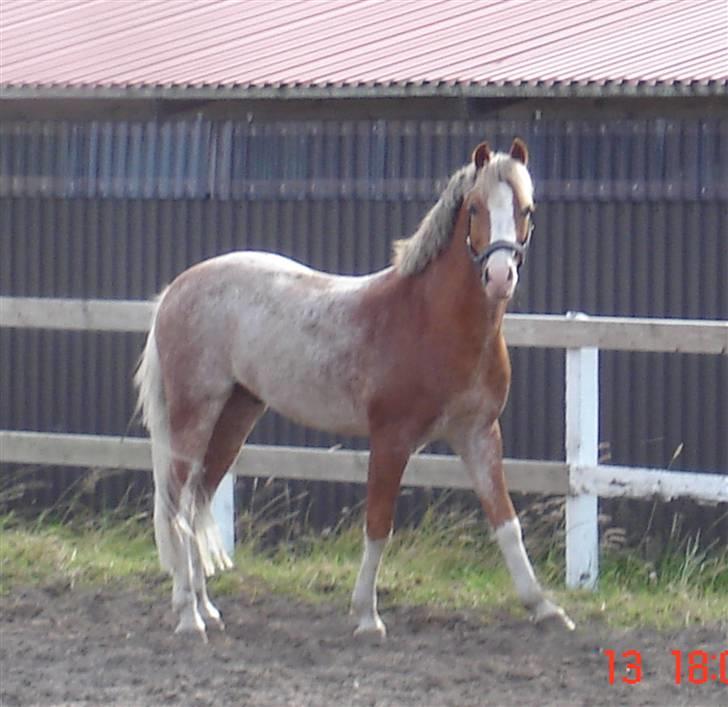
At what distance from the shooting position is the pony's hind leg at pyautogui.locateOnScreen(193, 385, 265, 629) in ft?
23.5

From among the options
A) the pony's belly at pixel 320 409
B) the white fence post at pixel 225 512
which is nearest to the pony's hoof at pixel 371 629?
the pony's belly at pixel 320 409

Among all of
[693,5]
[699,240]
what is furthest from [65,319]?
[693,5]

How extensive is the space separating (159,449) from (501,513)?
1.61 metres

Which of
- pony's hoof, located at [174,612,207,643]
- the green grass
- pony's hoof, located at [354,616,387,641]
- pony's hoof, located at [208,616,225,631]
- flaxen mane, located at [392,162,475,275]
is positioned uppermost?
flaxen mane, located at [392,162,475,275]

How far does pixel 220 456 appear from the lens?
7289 millimetres

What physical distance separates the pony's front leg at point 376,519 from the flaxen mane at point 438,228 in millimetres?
756

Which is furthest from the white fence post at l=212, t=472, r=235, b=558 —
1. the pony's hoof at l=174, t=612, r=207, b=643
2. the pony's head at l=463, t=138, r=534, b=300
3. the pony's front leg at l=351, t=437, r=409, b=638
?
the pony's head at l=463, t=138, r=534, b=300

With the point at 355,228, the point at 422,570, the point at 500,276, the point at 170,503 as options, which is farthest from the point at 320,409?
the point at 355,228

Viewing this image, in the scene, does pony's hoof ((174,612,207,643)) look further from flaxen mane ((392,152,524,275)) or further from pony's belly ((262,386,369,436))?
flaxen mane ((392,152,524,275))

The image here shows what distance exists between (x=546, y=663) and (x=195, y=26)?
6302 millimetres

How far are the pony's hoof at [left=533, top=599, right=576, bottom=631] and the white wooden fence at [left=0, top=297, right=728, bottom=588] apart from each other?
2.93ft

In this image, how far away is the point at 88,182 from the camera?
9.78m

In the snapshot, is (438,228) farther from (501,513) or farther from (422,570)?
(422,570)
